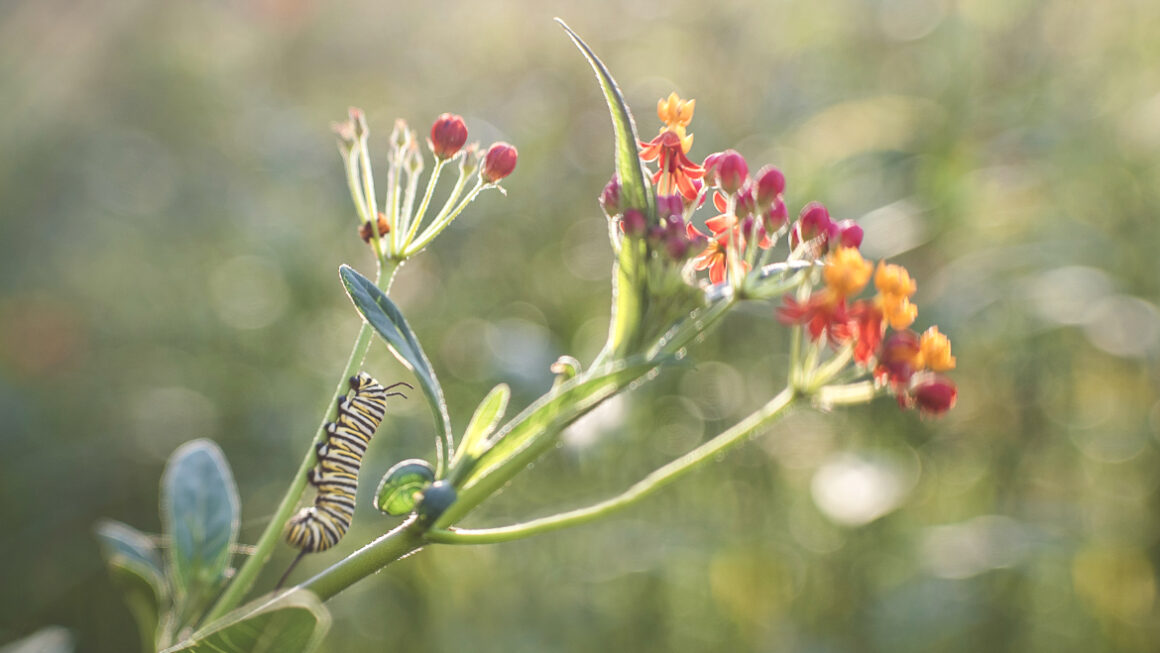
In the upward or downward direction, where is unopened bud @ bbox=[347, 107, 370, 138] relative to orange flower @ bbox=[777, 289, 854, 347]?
upward

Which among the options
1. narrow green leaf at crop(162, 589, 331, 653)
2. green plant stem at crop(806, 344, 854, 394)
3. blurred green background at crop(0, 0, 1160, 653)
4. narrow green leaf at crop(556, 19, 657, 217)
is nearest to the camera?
narrow green leaf at crop(162, 589, 331, 653)

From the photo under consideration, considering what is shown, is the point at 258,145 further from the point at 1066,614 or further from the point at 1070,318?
the point at 1066,614

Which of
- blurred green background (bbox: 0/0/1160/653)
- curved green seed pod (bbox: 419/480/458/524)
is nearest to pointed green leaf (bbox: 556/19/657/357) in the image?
curved green seed pod (bbox: 419/480/458/524)

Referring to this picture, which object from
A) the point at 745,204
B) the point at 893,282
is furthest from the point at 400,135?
the point at 893,282

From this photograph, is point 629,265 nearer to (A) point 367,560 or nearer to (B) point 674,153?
(B) point 674,153

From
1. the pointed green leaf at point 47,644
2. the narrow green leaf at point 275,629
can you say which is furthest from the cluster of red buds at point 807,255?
the pointed green leaf at point 47,644

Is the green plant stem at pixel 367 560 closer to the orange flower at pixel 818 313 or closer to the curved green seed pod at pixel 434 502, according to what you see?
the curved green seed pod at pixel 434 502

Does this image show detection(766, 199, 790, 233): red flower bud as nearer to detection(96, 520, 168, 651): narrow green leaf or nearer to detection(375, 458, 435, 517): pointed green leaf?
detection(375, 458, 435, 517): pointed green leaf
